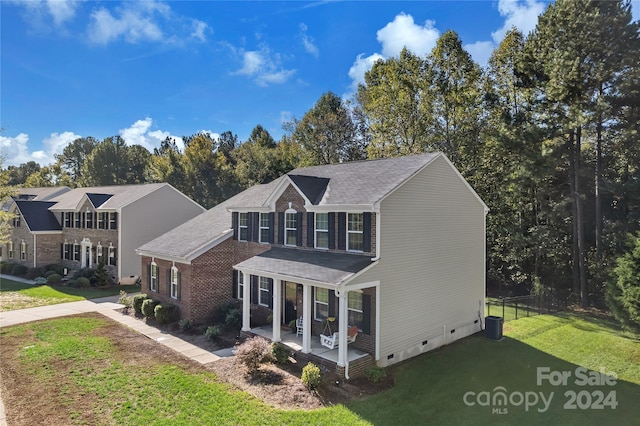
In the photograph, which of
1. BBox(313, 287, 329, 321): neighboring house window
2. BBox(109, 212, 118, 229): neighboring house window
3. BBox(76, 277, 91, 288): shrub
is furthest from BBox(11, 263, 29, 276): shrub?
BBox(313, 287, 329, 321): neighboring house window

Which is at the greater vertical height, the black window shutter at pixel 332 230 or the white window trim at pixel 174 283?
→ the black window shutter at pixel 332 230

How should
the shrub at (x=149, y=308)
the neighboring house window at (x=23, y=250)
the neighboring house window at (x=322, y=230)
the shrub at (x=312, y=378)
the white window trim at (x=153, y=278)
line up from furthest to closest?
the neighboring house window at (x=23, y=250) < the white window trim at (x=153, y=278) < the shrub at (x=149, y=308) < the neighboring house window at (x=322, y=230) < the shrub at (x=312, y=378)

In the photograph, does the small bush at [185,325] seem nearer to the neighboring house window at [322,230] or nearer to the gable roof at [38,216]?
the neighboring house window at [322,230]

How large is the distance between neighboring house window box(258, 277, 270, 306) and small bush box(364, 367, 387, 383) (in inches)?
273

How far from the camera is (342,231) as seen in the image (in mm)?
15125

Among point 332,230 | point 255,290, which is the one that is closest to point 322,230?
point 332,230

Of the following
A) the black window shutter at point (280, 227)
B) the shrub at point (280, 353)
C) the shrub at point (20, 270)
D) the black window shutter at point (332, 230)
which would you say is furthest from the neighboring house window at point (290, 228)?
the shrub at point (20, 270)

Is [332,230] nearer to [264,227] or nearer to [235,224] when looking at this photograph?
[264,227]

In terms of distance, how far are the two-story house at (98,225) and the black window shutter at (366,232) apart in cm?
2194

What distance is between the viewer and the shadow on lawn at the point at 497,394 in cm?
1048

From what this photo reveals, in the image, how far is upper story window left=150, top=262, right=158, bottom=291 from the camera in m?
20.9

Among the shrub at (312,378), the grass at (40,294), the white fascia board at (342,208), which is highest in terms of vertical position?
the white fascia board at (342,208)

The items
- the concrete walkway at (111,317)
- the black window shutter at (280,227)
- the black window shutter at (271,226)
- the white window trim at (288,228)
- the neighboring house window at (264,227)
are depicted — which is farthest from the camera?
the neighboring house window at (264,227)

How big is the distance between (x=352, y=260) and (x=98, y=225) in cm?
2535
